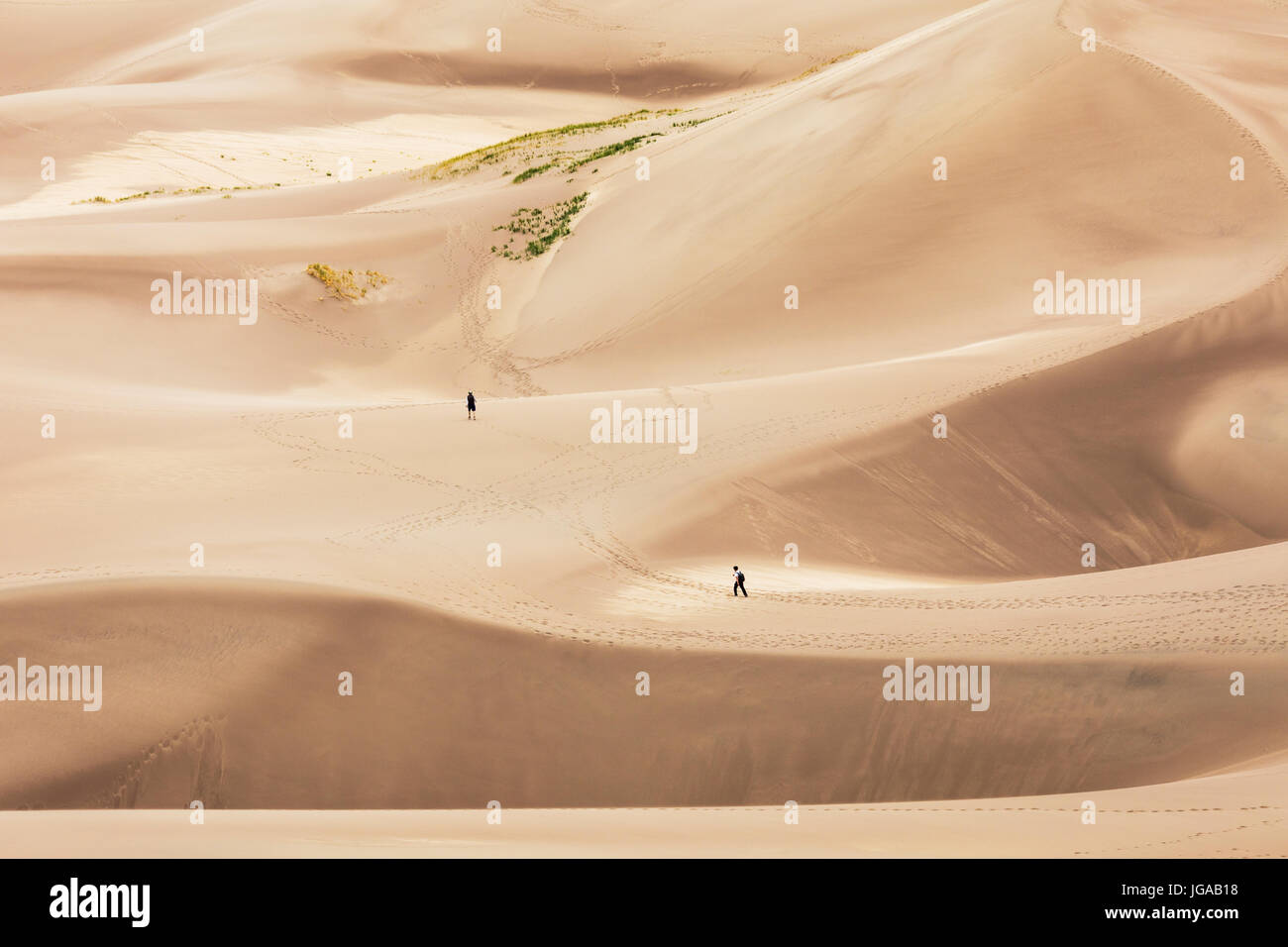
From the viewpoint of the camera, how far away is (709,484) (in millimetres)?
16422

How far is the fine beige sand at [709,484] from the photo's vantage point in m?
11.8

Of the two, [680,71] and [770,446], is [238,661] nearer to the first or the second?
[770,446]

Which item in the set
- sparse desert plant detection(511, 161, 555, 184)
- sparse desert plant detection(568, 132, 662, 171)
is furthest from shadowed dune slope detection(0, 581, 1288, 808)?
sparse desert plant detection(568, 132, 662, 171)

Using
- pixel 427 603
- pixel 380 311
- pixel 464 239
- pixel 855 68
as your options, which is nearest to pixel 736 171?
pixel 855 68

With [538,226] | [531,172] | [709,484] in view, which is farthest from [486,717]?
[531,172]

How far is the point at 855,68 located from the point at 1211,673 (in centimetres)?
2039

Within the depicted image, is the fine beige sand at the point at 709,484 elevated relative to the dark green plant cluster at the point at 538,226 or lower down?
lower down

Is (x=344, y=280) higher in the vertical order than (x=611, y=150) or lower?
lower

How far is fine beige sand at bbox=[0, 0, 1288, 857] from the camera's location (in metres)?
11.8

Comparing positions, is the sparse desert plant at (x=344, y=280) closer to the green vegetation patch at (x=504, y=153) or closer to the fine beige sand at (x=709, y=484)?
the fine beige sand at (x=709, y=484)

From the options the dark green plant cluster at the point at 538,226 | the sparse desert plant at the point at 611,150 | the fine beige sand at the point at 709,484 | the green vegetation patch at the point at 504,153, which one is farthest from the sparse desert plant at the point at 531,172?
the dark green plant cluster at the point at 538,226

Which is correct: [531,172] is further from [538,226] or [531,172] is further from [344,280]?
[344,280]

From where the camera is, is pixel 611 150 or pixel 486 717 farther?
pixel 611 150

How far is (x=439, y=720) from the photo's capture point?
13.0 m
